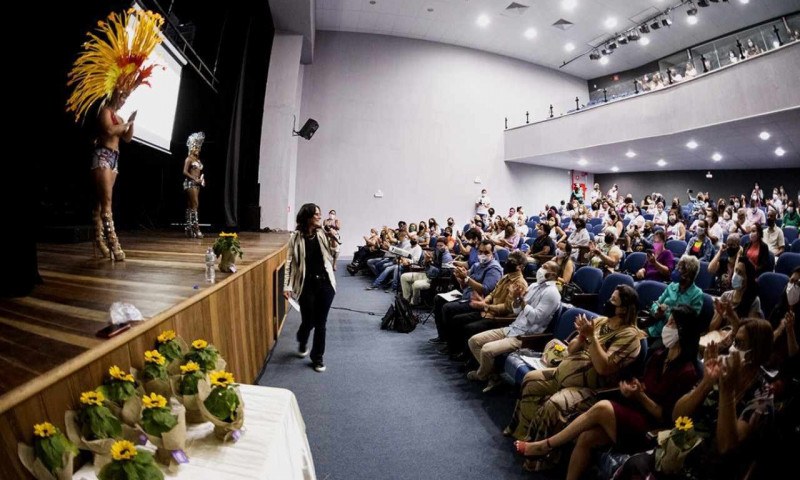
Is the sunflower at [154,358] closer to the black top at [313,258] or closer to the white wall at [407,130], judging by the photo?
the black top at [313,258]

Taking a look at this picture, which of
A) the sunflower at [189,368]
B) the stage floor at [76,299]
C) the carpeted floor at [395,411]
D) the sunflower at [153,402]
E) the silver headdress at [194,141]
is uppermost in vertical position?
the silver headdress at [194,141]

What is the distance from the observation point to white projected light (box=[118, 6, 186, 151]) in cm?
462

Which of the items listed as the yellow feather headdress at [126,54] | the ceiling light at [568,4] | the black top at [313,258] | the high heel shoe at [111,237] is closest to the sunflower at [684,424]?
the black top at [313,258]

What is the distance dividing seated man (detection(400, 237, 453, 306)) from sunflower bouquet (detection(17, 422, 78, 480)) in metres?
4.99

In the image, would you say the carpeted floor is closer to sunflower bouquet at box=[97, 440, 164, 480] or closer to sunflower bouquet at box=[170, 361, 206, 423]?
sunflower bouquet at box=[170, 361, 206, 423]

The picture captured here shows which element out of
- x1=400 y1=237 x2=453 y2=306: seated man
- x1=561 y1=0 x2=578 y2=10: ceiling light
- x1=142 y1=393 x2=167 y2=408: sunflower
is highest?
x1=561 y1=0 x2=578 y2=10: ceiling light

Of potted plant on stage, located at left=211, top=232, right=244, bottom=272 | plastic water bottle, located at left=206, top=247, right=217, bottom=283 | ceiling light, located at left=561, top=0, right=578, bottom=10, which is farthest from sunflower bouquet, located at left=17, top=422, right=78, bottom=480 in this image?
ceiling light, located at left=561, top=0, right=578, bottom=10

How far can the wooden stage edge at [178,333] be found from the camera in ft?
3.03

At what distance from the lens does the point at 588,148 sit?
10758 mm

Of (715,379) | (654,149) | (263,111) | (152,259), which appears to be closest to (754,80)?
(654,149)

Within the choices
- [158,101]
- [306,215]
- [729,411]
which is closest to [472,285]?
[306,215]

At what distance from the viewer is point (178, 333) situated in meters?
1.71

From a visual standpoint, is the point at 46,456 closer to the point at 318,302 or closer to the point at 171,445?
the point at 171,445

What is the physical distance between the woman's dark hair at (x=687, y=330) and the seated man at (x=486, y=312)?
1671 mm
